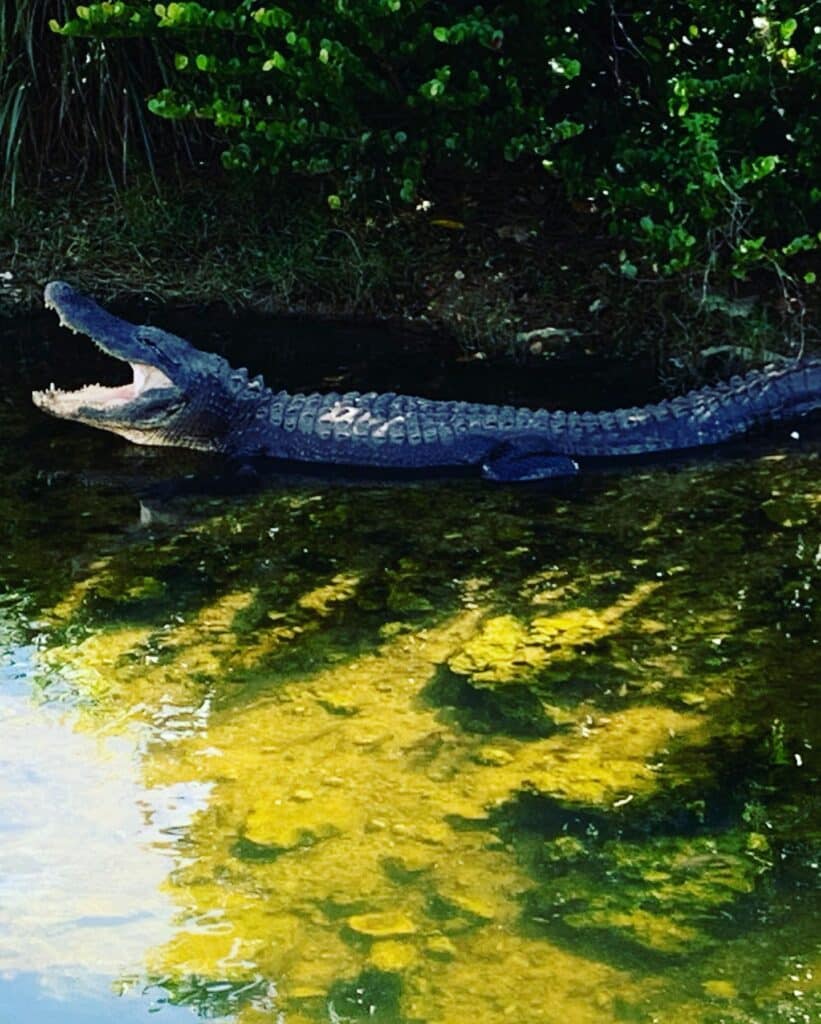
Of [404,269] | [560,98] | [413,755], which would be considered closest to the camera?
[413,755]

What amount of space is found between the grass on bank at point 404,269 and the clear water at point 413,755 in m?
1.44

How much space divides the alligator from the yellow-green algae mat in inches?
14.0

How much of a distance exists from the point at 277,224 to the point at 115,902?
17.2 ft

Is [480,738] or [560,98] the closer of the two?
[480,738]

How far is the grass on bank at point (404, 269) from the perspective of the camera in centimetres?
702

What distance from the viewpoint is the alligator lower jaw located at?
6383 mm

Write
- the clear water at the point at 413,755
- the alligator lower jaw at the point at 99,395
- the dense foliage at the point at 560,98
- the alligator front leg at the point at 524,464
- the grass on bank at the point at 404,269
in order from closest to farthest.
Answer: the clear water at the point at 413,755, the alligator front leg at the point at 524,464, the dense foliage at the point at 560,98, the alligator lower jaw at the point at 99,395, the grass on bank at the point at 404,269

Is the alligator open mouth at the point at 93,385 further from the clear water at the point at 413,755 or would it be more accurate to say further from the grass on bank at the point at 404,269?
the grass on bank at the point at 404,269

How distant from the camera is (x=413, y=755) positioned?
3770mm

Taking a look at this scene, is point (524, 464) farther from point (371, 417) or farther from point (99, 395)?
point (99, 395)

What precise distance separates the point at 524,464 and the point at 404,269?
6.49 ft

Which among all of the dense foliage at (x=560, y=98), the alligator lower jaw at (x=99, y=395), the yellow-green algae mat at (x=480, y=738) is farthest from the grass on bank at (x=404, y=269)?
the yellow-green algae mat at (x=480, y=738)

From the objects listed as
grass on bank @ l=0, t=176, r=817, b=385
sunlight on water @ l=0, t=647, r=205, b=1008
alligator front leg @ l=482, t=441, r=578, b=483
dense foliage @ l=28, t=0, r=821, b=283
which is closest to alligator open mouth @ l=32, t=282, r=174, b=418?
dense foliage @ l=28, t=0, r=821, b=283

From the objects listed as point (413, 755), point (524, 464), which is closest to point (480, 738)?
point (413, 755)
